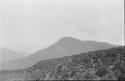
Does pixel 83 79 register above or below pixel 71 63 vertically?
below

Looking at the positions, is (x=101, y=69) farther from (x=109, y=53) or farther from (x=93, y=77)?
(x=109, y=53)

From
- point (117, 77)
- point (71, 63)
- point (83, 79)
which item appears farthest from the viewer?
point (71, 63)

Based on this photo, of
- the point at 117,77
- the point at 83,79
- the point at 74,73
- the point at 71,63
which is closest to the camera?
the point at 117,77

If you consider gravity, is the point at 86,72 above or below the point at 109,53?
below

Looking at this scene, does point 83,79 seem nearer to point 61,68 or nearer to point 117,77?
point 117,77

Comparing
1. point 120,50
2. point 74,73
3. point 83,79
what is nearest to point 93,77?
point 83,79

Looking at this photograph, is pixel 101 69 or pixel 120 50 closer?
pixel 101 69

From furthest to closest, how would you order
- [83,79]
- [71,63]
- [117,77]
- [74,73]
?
[71,63] < [74,73] < [83,79] < [117,77]

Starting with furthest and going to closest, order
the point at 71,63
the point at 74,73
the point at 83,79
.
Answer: the point at 71,63, the point at 74,73, the point at 83,79

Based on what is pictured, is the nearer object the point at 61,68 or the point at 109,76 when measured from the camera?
the point at 109,76
